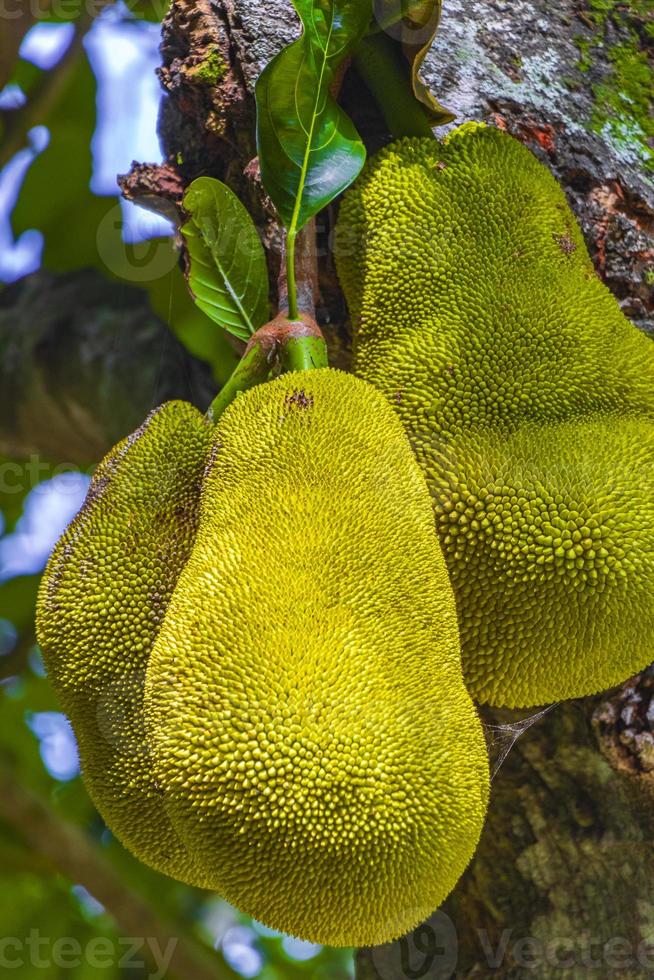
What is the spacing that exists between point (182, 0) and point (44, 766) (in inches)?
60.7

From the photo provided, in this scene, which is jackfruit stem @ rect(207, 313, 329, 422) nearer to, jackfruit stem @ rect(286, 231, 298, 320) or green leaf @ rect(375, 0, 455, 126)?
jackfruit stem @ rect(286, 231, 298, 320)

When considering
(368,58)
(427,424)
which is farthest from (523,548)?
(368,58)

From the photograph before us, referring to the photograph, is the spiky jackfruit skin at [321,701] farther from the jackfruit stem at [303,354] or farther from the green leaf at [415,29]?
the green leaf at [415,29]

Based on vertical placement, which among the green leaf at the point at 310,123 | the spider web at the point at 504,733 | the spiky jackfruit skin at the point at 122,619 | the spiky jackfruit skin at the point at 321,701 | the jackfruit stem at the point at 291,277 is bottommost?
the spider web at the point at 504,733

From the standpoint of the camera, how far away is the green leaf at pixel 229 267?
1104mm

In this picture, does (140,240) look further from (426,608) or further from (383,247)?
(426,608)

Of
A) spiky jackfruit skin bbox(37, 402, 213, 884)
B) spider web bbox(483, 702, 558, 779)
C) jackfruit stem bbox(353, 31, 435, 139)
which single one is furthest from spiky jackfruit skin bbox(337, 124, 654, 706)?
spiky jackfruit skin bbox(37, 402, 213, 884)

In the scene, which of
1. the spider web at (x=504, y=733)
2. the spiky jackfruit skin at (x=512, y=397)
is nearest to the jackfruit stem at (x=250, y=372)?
the spiky jackfruit skin at (x=512, y=397)

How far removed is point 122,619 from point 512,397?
1.43 feet

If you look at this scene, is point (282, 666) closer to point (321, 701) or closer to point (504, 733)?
point (321, 701)

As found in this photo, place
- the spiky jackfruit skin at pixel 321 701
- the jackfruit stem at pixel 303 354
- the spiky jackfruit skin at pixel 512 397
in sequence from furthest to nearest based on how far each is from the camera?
1. the jackfruit stem at pixel 303 354
2. the spiky jackfruit skin at pixel 512 397
3. the spiky jackfruit skin at pixel 321 701

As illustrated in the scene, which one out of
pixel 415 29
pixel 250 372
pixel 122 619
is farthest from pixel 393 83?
pixel 122 619

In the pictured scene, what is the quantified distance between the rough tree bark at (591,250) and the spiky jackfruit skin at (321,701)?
1.16ft

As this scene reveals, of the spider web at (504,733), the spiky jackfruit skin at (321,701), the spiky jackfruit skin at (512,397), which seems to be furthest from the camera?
the spider web at (504,733)
